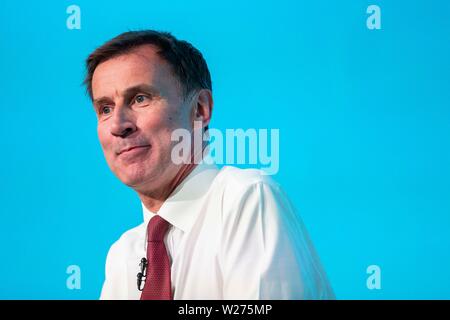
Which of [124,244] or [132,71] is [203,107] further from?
[124,244]

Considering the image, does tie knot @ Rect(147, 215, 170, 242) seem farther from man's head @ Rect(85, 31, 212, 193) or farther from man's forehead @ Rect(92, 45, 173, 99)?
man's forehead @ Rect(92, 45, 173, 99)

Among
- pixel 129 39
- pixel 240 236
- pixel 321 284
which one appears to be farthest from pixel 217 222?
pixel 129 39

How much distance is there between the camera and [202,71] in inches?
60.7

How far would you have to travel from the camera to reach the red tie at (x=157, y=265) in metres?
1.26

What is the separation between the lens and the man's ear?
59.1 inches

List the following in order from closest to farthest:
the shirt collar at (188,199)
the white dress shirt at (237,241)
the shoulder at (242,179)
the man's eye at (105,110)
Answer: the white dress shirt at (237,241), the shoulder at (242,179), the shirt collar at (188,199), the man's eye at (105,110)

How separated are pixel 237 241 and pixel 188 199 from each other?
9.5 inches

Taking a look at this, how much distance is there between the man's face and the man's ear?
9 centimetres

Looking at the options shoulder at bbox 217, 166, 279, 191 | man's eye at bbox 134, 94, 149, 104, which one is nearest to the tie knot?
shoulder at bbox 217, 166, 279, 191

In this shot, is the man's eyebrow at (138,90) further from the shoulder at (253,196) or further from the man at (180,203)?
the shoulder at (253,196)

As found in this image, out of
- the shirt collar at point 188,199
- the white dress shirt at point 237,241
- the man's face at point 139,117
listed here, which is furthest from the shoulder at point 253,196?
the man's face at point 139,117

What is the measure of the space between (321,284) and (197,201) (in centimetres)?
33

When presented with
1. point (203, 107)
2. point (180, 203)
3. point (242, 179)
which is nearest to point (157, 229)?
point (180, 203)

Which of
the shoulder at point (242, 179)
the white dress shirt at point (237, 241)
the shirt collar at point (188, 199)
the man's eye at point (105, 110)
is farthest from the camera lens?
the man's eye at point (105, 110)
